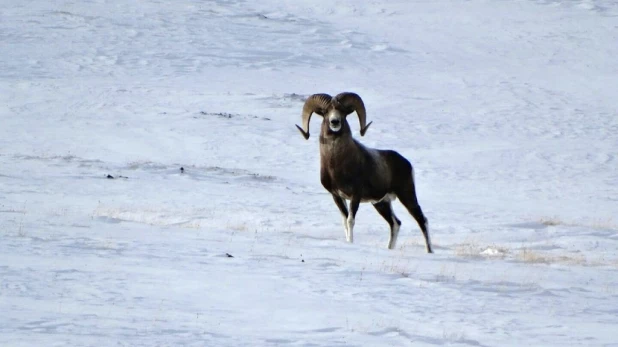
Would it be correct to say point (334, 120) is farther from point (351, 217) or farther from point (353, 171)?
point (351, 217)

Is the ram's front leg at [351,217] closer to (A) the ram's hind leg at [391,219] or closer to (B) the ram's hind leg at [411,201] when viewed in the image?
(A) the ram's hind leg at [391,219]

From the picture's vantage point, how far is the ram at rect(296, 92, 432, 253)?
16422mm

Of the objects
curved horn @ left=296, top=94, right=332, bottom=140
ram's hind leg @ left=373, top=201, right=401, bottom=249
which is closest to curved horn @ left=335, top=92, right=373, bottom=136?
curved horn @ left=296, top=94, right=332, bottom=140

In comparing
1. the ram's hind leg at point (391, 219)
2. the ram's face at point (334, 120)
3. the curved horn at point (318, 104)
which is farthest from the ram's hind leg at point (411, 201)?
the curved horn at point (318, 104)

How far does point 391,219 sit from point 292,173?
1476 centimetres

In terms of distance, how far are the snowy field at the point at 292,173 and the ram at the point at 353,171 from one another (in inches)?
33.6

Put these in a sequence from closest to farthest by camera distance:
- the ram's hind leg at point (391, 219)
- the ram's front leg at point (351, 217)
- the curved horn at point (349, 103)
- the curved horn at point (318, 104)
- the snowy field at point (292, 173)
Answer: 1. the snowy field at point (292, 173)
2. the ram's front leg at point (351, 217)
3. the ram's hind leg at point (391, 219)
4. the curved horn at point (318, 104)
5. the curved horn at point (349, 103)

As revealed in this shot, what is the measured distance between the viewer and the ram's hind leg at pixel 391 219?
1702 cm

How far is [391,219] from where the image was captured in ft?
56.4

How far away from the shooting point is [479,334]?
9.41 m

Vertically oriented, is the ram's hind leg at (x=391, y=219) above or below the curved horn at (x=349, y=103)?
below

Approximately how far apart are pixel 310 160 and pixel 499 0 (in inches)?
Answer: 1748

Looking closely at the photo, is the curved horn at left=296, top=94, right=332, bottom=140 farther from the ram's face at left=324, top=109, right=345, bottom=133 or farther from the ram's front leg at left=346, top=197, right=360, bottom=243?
the ram's front leg at left=346, top=197, right=360, bottom=243

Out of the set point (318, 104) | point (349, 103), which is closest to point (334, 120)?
point (318, 104)
